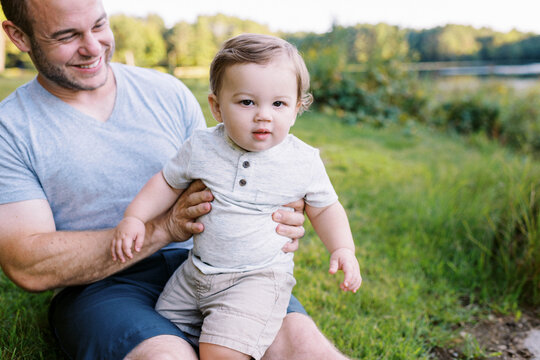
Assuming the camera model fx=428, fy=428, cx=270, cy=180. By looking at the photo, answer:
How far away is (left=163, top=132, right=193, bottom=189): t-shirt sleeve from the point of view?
5.37 feet

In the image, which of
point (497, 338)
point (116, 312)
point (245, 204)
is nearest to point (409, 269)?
point (497, 338)

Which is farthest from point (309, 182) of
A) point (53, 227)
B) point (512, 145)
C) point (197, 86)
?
point (197, 86)

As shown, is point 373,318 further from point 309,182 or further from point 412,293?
point 309,182

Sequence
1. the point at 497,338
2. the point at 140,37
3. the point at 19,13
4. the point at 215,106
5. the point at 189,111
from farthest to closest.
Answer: the point at 140,37
the point at 497,338
the point at 189,111
the point at 19,13
the point at 215,106

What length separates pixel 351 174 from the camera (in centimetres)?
467

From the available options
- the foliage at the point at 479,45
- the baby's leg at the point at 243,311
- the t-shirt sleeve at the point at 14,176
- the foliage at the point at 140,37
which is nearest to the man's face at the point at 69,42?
the t-shirt sleeve at the point at 14,176

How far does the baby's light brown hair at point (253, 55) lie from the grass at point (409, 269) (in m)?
1.36

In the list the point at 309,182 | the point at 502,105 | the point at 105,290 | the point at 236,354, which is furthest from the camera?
Answer: the point at 502,105

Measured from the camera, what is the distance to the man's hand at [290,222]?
5.27 feet

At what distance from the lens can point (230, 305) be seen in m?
1.45

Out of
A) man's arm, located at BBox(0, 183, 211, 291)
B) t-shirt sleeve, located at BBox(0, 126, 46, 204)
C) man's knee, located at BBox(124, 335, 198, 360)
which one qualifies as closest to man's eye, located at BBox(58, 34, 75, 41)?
t-shirt sleeve, located at BBox(0, 126, 46, 204)

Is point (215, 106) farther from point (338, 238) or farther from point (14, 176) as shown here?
point (14, 176)

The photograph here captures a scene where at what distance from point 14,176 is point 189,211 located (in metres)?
0.72

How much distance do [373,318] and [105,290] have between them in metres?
1.42
